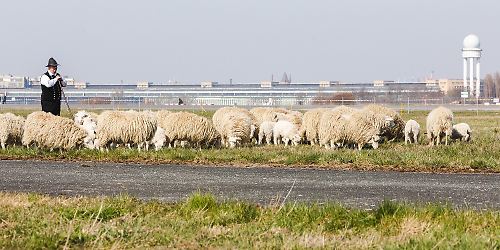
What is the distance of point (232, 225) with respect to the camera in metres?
8.67

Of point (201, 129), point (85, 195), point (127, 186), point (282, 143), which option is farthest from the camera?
point (282, 143)

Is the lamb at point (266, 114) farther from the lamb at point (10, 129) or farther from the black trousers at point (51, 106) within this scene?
the lamb at point (10, 129)

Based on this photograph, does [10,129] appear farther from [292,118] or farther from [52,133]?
[292,118]

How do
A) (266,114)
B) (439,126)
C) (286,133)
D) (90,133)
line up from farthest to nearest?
(266,114)
(439,126)
(286,133)
(90,133)

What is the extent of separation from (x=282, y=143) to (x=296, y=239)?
20.1 metres

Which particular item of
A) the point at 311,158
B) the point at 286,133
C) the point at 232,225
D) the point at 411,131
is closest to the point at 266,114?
the point at 286,133

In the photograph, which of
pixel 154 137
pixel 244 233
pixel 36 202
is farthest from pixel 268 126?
pixel 244 233

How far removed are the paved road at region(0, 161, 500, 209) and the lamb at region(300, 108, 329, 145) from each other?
396 inches

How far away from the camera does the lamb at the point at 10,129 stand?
72.1 feet

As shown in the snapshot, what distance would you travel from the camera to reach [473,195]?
1191 cm

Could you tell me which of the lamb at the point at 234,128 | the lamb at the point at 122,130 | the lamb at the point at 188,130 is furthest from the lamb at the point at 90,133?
the lamb at the point at 234,128

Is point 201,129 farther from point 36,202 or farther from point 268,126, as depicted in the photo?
point 36,202

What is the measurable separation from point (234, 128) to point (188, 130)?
2.37 metres

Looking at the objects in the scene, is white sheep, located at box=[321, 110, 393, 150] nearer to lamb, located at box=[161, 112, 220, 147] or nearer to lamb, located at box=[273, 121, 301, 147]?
lamb, located at box=[273, 121, 301, 147]
